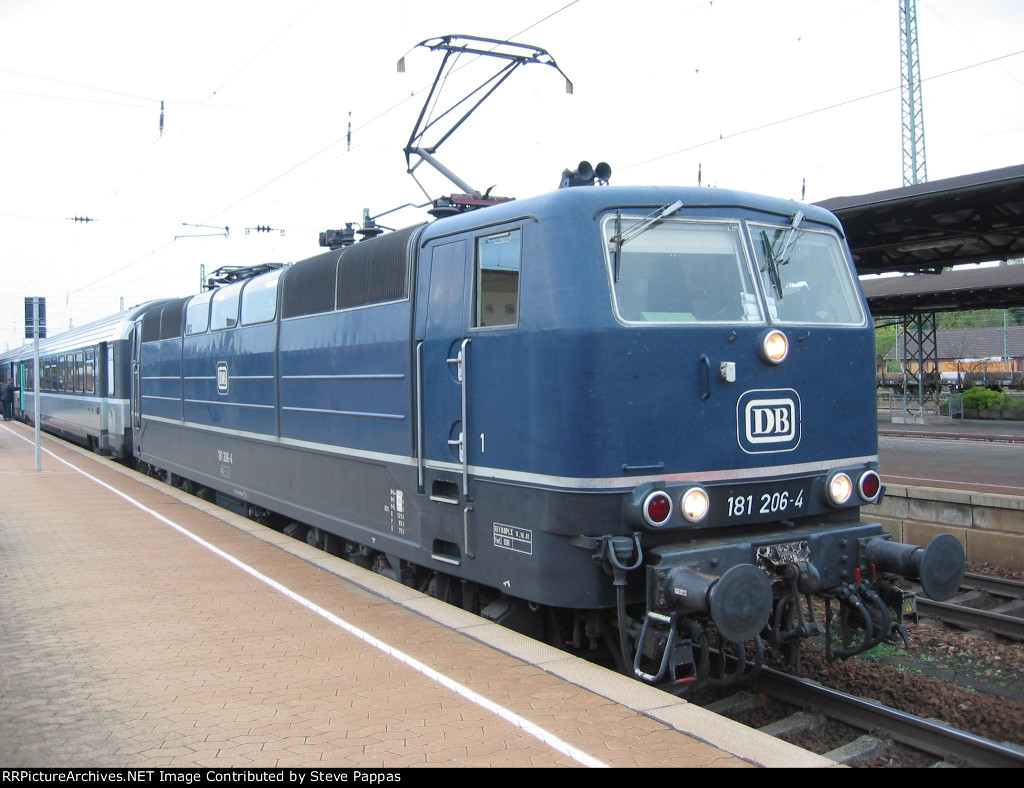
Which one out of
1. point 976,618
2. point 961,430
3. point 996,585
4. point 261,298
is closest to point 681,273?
point 976,618

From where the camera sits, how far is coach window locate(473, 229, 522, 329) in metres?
5.64

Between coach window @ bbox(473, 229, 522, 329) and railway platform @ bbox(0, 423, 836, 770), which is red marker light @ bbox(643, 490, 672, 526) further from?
coach window @ bbox(473, 229, 522, 329)

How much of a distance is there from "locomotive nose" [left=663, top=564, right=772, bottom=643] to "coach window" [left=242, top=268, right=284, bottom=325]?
6.18 metres

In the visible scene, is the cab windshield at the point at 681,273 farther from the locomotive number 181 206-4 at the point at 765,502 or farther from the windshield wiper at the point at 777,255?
the locomotive number 181 206-4 at the point at 765,502

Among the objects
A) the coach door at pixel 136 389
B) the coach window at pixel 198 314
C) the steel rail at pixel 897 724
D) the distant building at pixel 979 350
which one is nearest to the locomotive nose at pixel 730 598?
the steel rail at pixel 897 724

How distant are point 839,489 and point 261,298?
22.7ft

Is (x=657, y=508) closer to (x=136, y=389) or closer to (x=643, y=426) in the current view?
(x=643, y=426)

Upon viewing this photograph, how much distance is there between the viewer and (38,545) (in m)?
9.74

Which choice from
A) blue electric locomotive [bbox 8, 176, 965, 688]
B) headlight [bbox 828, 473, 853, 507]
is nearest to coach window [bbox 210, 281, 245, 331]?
blue electric locomotive [bbox 8, 176, 965, 688]

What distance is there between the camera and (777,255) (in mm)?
5949

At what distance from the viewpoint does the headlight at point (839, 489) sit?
5.84 metres

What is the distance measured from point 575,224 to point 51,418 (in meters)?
29.6

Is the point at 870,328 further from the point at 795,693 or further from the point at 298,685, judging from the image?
the point at 298,685
